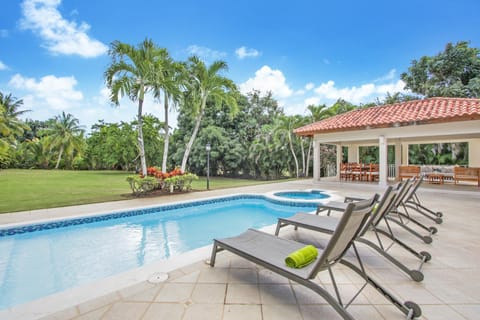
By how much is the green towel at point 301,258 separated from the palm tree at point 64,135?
1606 inches

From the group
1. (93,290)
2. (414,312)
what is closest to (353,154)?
(414,312)

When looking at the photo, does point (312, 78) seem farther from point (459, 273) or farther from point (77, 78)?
point (459, 273)

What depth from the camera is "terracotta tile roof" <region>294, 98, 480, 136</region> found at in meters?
9.47

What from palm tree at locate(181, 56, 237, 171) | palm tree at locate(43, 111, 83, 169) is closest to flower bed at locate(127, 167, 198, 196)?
palm tree at locate(181, 56, 237, 171)

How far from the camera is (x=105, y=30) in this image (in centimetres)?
1262

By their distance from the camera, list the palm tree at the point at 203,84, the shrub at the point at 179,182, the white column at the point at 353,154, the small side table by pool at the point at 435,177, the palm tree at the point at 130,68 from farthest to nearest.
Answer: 1. the white column at the point at 353,154
2. the small side table by pool at the point at 435,177
3. the palm tree at the point at 203,84
4. the shrub at the point at 179,182
5. the palm tree at the point at 130,68

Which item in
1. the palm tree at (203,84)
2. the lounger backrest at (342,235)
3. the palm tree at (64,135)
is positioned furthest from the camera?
the palm tree at (64,135)

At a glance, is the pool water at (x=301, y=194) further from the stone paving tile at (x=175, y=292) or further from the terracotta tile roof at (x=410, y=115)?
the stone paving tile at (x=175, y=292)

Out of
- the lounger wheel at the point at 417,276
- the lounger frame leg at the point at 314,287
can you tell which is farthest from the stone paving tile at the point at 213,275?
the lounger wheel at the point at 417,276

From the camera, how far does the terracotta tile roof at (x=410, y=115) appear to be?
31.1 feet

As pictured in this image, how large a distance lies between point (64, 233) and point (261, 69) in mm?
18514

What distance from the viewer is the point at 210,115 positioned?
22.6 m

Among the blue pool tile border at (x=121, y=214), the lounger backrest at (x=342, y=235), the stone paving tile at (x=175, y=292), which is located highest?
the lounger backrest at (x=342, y=235)

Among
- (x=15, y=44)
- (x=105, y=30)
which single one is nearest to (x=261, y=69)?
(x=105, y=30)
